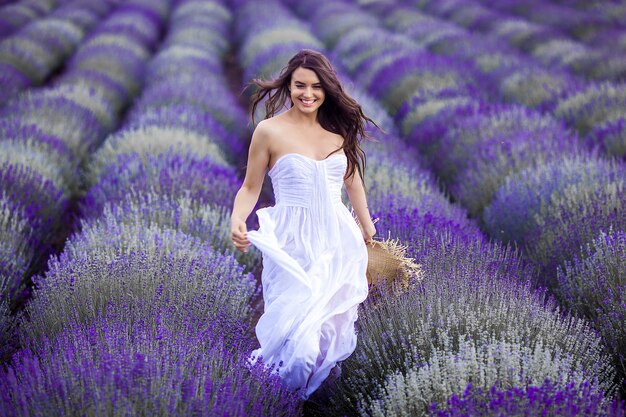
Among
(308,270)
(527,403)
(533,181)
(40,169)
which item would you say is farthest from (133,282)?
(533,181)

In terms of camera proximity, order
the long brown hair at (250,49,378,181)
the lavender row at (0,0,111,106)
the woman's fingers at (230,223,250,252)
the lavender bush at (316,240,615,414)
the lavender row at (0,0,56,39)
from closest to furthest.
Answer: the lavender bush at (316,240,615,414)
the woman's fingers at (230,223,250,252)
the long brown hair at (250,49,378,181)
the lavender row at (0,0,111,106)
the lavender row at (0,0,56,39)

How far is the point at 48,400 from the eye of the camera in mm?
1907

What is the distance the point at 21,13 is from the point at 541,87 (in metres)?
12.1

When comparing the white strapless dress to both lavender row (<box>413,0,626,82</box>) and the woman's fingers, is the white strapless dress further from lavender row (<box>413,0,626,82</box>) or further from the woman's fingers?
lavender row (<box>413,0,626,82</box>)

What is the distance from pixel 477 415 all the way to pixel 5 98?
7.31 metres

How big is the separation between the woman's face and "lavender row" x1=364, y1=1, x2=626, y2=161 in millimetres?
3420

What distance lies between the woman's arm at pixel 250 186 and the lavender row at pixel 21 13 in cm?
1138

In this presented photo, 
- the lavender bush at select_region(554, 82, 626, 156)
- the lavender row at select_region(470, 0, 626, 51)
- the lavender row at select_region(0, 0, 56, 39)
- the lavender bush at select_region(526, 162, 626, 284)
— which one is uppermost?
the lavender row at select_region(470, 0, 626, 51)

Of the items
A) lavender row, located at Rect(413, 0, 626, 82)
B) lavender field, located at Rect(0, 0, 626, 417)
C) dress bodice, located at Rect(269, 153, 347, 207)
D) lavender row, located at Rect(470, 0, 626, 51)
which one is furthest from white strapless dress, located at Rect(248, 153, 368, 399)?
lavender row, located at Rect(470, 0, 626, 51)

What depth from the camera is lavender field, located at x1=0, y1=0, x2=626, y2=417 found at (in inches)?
82.1

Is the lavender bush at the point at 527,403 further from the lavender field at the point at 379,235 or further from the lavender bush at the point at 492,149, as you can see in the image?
the lavender bush at the point at 492,149

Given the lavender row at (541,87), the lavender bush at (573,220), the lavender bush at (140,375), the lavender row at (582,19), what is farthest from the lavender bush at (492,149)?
the lavender row at (582,19)

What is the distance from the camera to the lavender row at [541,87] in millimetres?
5891

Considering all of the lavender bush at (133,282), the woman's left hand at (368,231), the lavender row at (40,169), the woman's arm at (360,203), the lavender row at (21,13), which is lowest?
the lavender row at (40,169)
